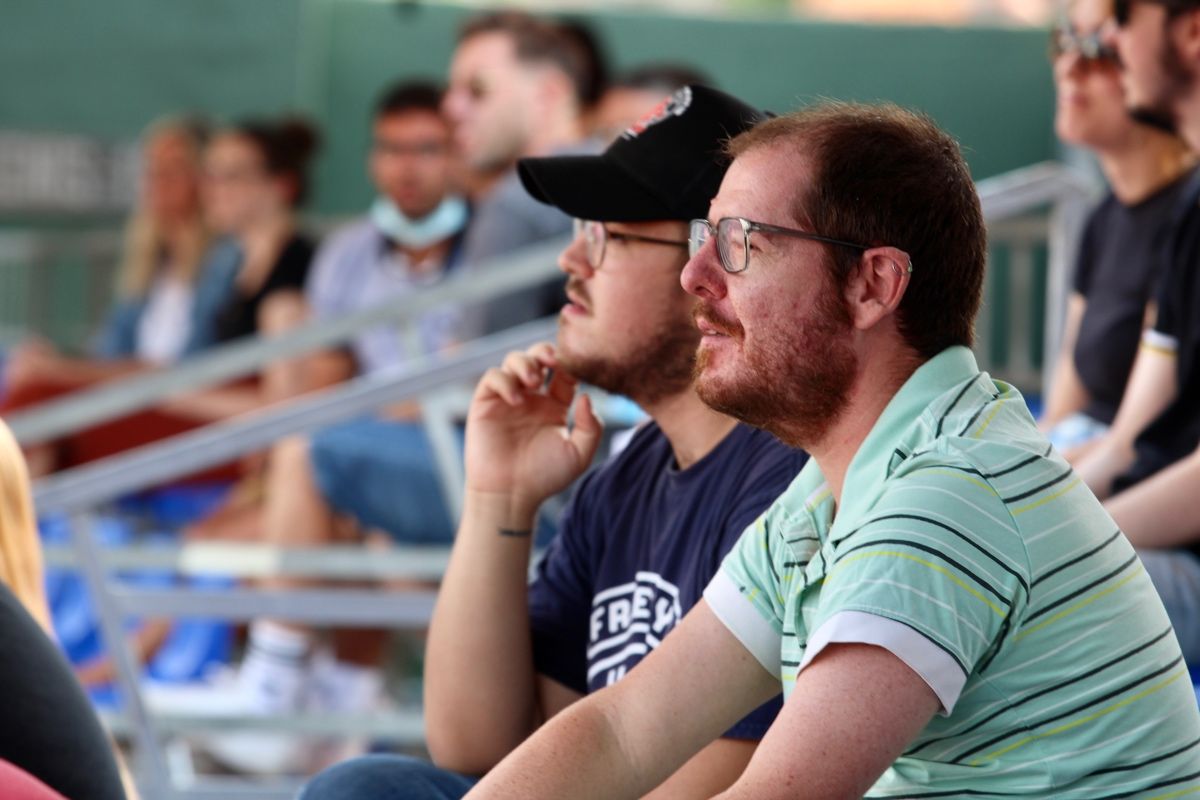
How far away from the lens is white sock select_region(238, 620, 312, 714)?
3.82m

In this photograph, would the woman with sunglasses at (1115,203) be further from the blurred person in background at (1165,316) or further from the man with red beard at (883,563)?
the man with red beard at (883,563)

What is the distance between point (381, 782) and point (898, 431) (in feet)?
2.66

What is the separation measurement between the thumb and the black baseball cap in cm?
29

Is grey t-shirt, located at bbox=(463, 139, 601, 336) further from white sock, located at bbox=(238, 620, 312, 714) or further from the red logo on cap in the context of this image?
the red logo on cap

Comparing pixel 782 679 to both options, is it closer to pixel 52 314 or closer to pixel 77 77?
A: pixel 52 314

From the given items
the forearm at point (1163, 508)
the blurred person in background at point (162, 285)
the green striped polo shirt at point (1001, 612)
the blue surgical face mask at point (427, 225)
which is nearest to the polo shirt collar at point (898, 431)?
the green striped polo shirt at point (1001, 612)

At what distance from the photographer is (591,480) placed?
2.07 meters

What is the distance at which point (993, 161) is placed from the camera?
8445 mm

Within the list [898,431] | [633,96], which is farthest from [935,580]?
[633,96]

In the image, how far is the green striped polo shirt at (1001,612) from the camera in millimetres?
1157

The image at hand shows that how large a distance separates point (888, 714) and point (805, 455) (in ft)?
1.86

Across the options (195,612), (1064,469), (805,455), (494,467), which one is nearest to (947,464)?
(1064,469)

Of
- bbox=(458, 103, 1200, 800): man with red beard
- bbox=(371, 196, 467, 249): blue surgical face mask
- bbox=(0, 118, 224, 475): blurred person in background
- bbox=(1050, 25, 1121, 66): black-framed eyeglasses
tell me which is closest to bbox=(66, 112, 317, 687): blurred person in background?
bbox=(0, 118, 224, 475): blurred person in background

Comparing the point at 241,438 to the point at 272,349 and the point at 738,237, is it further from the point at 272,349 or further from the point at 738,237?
the point at 738,237
